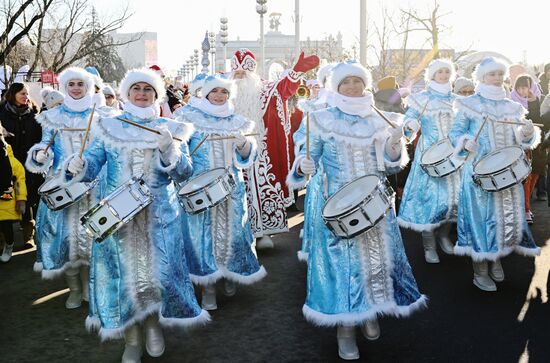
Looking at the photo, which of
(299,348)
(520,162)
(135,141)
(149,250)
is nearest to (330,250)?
(299,348)

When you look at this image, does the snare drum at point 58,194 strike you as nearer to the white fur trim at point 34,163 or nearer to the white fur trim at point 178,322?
the white fur trim at point 34,163

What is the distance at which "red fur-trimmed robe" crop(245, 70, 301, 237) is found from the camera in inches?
312

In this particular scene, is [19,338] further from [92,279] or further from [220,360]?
Result: [220,360]

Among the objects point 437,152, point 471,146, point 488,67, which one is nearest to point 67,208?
point 471,146

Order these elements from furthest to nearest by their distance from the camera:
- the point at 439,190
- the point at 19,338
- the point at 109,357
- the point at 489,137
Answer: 1. the point at 439,190
2. the point at 489,137
3. the point at 19,338
4. the point at 109,357

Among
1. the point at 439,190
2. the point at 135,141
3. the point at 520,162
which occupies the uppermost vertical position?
the point at 135,141

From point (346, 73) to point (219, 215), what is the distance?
5.98 ft

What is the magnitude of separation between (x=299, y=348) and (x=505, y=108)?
9.34 ft

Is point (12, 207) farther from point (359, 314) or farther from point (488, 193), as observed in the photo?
point (488, 193)

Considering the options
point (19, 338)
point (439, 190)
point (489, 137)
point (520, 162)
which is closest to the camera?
point (19, 338)

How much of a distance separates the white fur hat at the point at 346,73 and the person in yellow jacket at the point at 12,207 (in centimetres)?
439

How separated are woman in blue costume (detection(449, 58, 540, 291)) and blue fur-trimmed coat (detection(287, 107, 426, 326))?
1.59 meters

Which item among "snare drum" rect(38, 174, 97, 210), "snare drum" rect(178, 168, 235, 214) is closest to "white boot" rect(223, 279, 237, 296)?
"snare drum" rect(178, 168, 235, 214)

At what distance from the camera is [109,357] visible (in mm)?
4758
